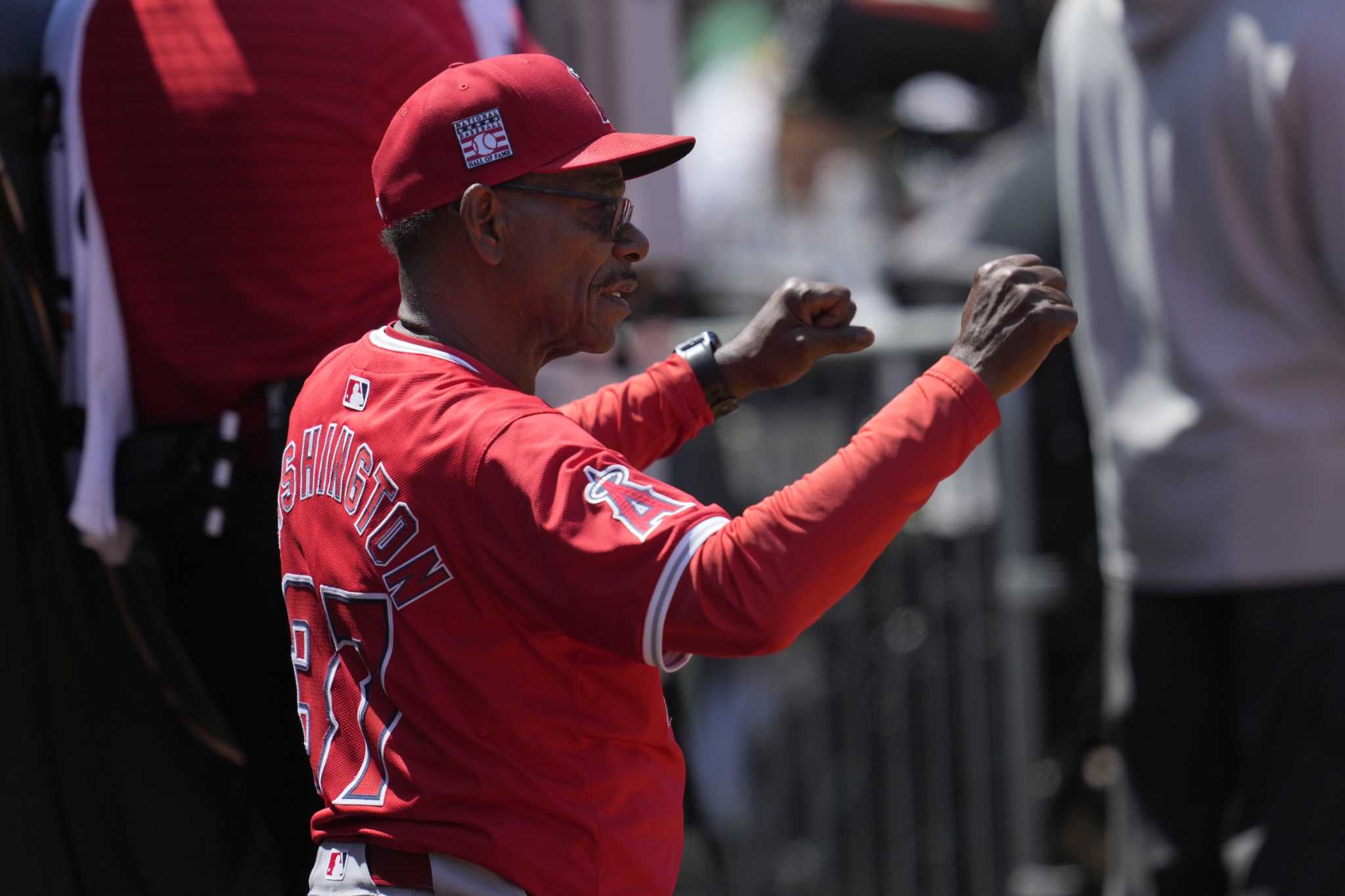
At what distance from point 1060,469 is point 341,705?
2.94m

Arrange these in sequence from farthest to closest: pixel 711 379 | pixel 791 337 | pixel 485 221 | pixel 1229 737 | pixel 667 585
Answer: pixel 1229 737 < pixel 711 379 < pixel 791 337 < pixel 485 221 < pixel 667 585

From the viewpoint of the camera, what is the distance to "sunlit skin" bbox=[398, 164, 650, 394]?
86.2 inches

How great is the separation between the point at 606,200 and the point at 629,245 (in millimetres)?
75

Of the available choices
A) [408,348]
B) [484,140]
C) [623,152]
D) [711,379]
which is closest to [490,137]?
[484,140]

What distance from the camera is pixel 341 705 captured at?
2.21 metres

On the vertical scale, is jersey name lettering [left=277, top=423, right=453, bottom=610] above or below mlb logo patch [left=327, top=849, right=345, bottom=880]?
above

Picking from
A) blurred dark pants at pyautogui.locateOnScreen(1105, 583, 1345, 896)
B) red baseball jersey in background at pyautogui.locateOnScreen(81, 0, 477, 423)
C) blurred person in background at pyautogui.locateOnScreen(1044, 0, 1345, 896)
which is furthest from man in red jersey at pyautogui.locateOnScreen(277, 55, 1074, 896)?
blurred dark pants at pyautogui.locateOnScreen(1105, 583, 1345, 896)

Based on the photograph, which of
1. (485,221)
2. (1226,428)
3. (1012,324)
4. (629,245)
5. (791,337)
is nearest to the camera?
(1012,324)

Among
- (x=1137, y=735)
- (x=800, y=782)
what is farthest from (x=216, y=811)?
(x=800, y=782)

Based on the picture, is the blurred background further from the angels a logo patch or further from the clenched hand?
the angels a logo patch

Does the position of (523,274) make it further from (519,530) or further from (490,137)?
(519,530)

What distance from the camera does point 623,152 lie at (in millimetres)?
2184

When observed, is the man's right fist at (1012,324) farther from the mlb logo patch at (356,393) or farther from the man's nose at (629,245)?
the mlb logo patch at (356,393)

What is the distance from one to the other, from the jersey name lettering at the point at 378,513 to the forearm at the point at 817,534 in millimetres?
350
